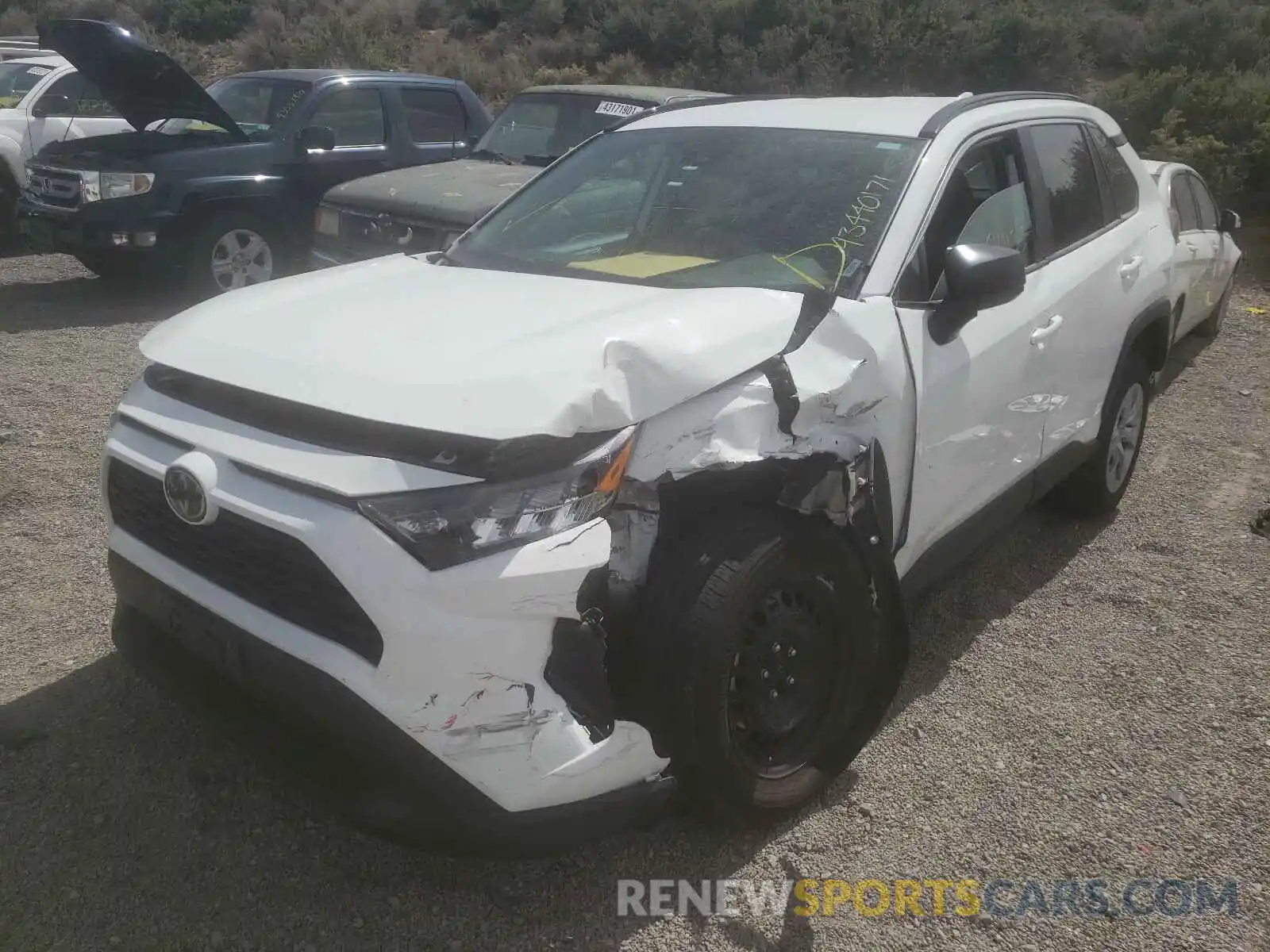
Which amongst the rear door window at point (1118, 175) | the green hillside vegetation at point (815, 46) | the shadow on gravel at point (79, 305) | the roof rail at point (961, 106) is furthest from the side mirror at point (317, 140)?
the green hillside vegetation at point (815, 46)

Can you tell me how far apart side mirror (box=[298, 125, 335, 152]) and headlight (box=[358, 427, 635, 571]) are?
6.96m

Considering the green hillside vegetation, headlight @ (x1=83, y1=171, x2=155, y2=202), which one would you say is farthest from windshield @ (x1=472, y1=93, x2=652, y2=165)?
the green hillside vegetation

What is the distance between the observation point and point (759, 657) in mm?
2545

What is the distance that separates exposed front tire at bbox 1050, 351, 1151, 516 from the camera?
171 inches

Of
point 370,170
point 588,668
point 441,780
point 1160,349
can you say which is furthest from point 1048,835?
point 370,170

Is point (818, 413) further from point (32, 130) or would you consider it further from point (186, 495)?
point (32, 130)

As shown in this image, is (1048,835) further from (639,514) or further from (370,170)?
(370,170)

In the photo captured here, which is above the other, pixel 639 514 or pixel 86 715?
pixel 639 514

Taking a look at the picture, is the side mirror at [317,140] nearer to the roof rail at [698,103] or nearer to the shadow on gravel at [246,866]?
the roof rail at [698,103]

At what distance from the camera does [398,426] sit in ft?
7.27

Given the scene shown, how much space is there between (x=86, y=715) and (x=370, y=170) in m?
6.54

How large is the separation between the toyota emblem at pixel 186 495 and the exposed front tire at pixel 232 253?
5933 mm

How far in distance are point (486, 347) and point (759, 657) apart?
0.99 m

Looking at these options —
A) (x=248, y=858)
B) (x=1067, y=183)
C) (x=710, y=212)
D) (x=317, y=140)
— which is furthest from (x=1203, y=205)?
(x=248, y=858)
